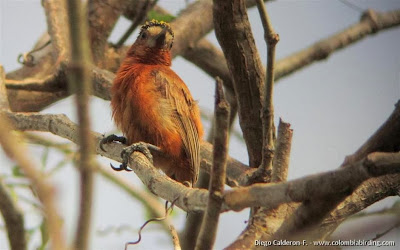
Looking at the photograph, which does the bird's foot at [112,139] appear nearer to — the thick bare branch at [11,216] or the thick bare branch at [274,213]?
the thick bare branch at [274,213]

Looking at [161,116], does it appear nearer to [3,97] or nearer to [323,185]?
[3,97]

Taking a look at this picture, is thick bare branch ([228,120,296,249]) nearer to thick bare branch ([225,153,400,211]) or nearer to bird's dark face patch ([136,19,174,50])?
thick bare branch ([225,153,400,211])

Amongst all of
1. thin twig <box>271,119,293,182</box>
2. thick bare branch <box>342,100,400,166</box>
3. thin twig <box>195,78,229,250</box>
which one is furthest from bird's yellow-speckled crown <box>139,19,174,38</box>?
thin twig <box>195,78,229,250</box>

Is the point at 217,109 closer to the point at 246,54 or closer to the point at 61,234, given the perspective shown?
the point at 61,234

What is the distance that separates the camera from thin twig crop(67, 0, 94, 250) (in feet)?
3.90

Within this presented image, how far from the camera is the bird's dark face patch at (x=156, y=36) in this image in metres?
5.06

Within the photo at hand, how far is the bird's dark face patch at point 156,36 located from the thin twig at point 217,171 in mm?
3329

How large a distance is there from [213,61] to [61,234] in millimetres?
5207

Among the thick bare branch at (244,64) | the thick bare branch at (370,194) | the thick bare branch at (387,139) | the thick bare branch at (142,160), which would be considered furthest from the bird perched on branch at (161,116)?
the thick bare branch at (387,139)

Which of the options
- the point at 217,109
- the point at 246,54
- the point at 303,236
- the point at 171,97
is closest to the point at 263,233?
the point at 303,236

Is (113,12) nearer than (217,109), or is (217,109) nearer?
(217,109)

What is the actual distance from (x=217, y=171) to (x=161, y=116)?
2.56 m

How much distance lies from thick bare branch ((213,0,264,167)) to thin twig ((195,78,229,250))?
1968 mm

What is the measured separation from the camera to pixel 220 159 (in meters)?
1.78
